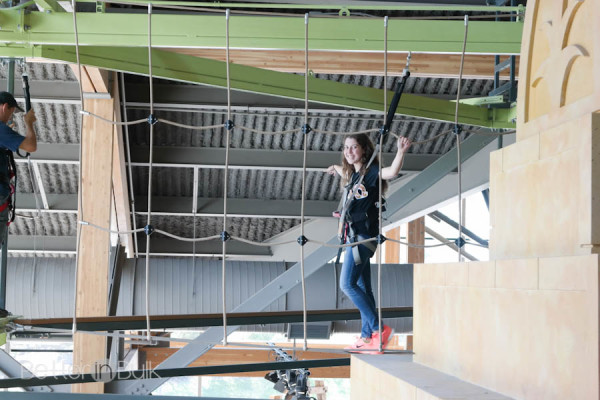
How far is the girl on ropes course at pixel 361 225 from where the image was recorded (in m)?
3.68

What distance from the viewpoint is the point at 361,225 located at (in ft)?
12.4

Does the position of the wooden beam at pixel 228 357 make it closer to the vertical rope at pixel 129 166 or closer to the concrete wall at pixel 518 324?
the vertical rope at pixel 129 166

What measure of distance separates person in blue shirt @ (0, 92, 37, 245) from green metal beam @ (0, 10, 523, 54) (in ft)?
1.10

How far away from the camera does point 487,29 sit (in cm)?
373

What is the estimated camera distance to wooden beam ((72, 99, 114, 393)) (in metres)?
5.23

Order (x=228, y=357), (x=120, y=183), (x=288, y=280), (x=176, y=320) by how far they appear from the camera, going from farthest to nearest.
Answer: (x=228, y=357)
(x=120, y=183)
(x=288, y=280)
(x=176, y=320)

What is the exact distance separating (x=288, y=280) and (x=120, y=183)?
1745 millimetres

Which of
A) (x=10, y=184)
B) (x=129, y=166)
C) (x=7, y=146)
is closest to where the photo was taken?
(x=7, y=146)

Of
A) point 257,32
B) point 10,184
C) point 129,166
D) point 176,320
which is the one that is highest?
point 257,32

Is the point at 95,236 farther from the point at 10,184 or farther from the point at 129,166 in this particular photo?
the point at 10,184

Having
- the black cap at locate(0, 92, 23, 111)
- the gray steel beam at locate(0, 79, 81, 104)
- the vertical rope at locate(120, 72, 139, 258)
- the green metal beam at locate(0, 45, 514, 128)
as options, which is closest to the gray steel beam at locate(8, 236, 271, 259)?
the vertical rope at locate(120, 72, 139, 258)

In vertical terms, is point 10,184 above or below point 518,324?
above

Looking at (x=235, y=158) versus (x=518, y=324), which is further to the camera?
(x=235, y=158)

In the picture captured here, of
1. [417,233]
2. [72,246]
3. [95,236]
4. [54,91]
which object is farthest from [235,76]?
[417,233]
